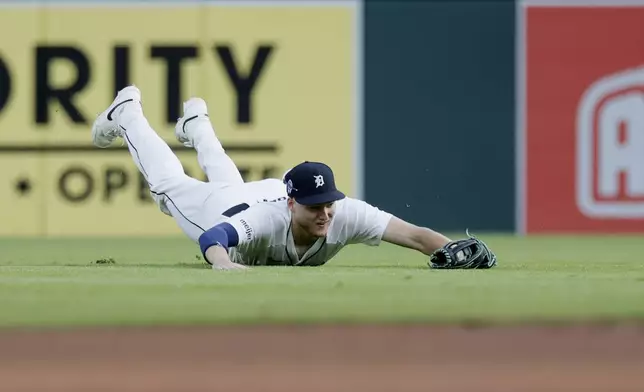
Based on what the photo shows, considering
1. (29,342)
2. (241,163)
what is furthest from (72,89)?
(29,342)

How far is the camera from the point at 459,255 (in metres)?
6.61

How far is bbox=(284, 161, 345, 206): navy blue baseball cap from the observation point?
6.20 meters

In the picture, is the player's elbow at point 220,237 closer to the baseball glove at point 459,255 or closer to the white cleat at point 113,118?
the baseball glove at point 459,255

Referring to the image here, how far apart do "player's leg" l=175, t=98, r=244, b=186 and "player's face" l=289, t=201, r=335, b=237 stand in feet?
3.37

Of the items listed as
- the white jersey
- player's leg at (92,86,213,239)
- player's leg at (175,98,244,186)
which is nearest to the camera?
the white jersey

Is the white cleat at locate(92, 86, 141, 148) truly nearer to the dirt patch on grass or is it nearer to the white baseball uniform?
the white baseball uniform

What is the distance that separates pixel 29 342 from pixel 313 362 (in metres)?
0.94

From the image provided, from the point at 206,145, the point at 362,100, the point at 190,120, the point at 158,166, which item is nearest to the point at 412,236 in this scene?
the point at 158,166

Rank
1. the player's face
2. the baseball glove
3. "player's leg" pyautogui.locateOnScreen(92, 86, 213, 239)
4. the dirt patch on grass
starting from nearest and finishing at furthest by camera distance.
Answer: the dirt patch on grass
the player's face
the baseball glove
"player's leg" pyautogui.locateOnScreen(92, 86, 213, 239)

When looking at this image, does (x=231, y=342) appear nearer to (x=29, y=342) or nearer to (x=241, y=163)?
(x=29, y=342)

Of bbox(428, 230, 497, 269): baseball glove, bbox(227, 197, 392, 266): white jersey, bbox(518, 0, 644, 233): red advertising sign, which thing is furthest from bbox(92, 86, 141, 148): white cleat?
bbox(518, 0, 644, 233): red advertising sign

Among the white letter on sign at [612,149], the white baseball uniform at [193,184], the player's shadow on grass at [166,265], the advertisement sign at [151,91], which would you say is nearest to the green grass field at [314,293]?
the player's shadow on grass at [166,265]

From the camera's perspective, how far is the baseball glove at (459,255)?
660 cm

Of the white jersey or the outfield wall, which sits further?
the outfield wall
